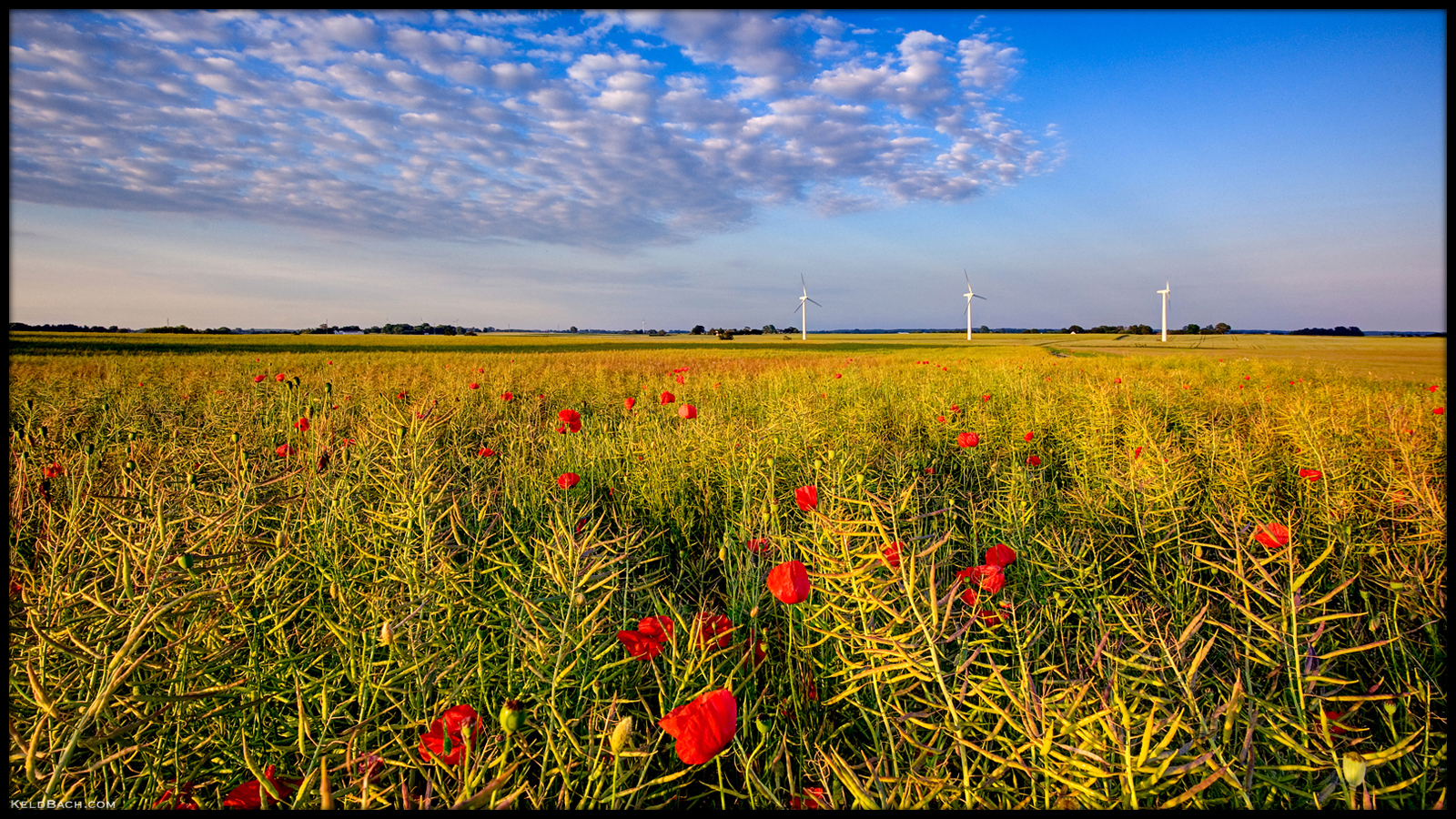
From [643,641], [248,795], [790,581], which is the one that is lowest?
[248,795]

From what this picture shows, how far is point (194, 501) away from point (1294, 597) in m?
2.74

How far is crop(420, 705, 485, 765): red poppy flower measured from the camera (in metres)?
0.88

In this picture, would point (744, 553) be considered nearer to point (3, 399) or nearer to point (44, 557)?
point (3, 399)

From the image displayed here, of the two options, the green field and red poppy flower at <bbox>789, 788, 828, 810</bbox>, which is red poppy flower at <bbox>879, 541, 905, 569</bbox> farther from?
red poppy flower at <bbox>789, 788, 828, 810</bbox>

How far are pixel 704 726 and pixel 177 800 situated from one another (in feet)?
3.44

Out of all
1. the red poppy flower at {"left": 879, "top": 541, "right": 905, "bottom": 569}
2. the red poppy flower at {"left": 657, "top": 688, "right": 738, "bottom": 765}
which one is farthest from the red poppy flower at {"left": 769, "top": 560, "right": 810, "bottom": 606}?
the red poppy flower at {"left": 657, "top": 688, "right": 738, "bottom": 765}

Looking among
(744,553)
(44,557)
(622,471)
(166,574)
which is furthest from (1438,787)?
(44,557)

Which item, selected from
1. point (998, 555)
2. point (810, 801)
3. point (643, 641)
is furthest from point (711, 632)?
point (998, 555)

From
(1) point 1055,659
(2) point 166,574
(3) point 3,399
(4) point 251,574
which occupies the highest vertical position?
(3) point 3,399

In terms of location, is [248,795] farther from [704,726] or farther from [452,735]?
[704,726]

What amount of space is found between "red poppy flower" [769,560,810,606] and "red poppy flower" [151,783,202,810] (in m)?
1.12

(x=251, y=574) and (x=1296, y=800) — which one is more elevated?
(x=251, y=574)

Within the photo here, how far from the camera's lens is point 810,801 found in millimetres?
1001

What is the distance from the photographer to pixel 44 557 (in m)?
1.77
